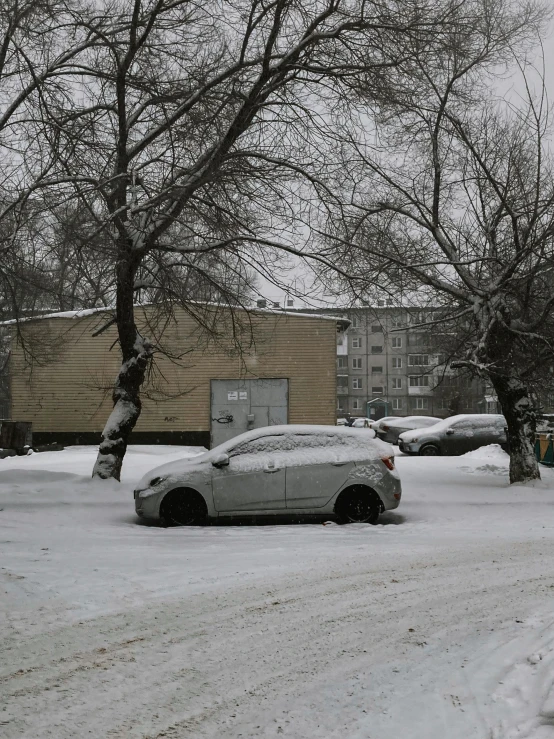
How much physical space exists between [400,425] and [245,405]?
696cm

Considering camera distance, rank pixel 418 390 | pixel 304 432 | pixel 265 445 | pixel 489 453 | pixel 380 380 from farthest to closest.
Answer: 1. pixel 380 380
2. pixel 418 390
3. pixel 489 453
4. pixel 304 432
5. pixel 265 445

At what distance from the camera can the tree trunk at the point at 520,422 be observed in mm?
15320

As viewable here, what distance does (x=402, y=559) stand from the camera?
8.42 metres

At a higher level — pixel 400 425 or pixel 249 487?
pixel 400 425

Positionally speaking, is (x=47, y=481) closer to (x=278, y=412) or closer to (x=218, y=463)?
(x=218, y=463)

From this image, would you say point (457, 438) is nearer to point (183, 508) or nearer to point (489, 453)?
point (489, 453)

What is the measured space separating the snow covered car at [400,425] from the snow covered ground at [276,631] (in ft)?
65.2

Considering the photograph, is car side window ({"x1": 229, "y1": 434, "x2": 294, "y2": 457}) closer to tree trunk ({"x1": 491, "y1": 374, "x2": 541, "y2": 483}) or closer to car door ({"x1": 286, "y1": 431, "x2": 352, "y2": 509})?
car door ({"x1": 286, "y1": 431, "x2": 352, "y2": 509})

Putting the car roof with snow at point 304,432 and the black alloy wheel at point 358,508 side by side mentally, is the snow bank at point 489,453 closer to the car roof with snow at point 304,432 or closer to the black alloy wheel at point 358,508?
the car roof with snow at point 304,432

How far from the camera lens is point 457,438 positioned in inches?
1021

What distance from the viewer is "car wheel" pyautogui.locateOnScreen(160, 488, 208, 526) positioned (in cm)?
1095

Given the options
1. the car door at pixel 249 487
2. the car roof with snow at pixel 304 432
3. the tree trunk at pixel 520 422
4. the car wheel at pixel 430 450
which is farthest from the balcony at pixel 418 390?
the car door at pixel 249 487

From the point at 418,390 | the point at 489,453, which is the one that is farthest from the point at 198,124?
the point at 418,390

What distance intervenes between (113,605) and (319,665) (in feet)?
7.00
